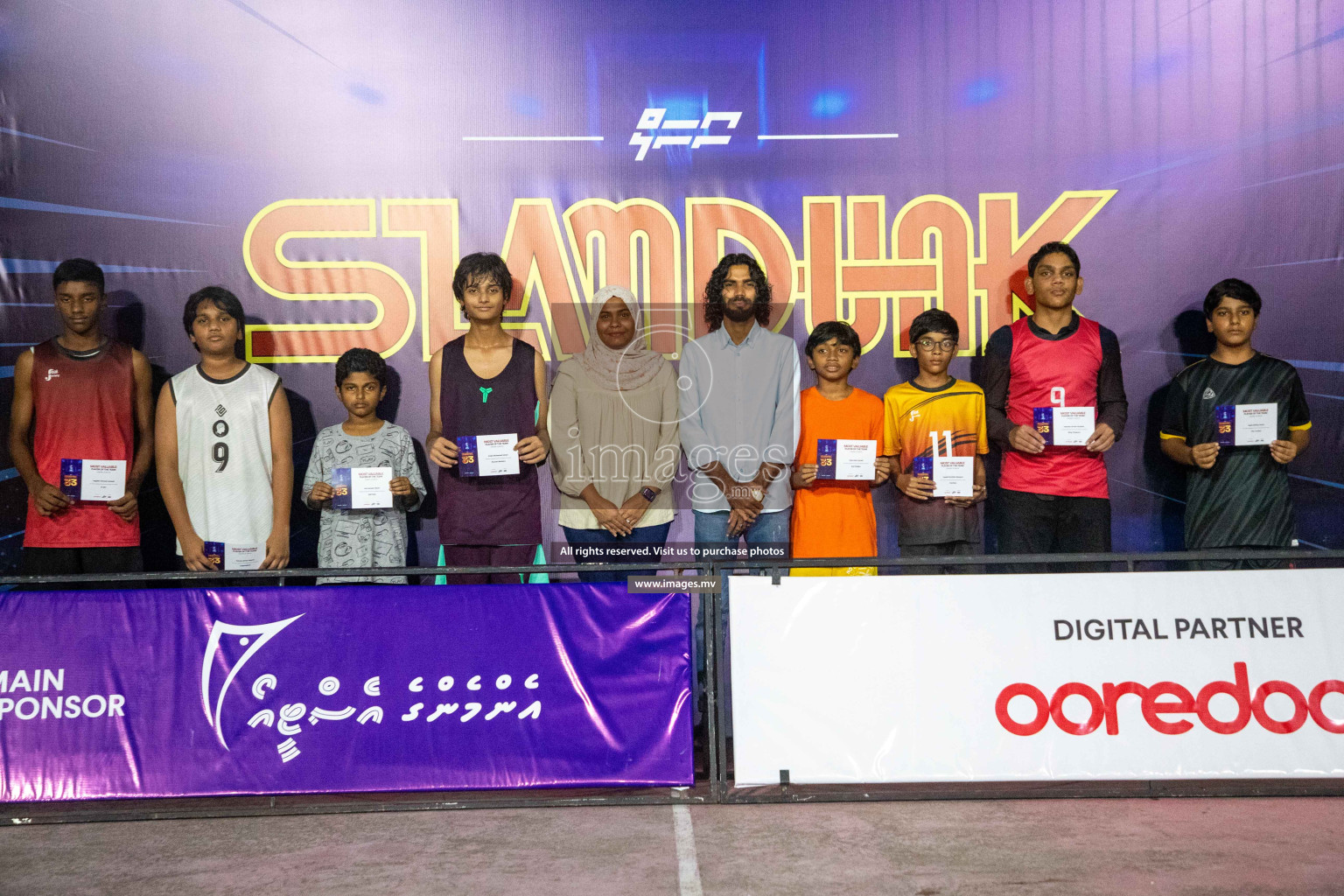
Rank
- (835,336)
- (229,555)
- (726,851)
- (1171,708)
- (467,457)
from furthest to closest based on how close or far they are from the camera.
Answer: (835,336) < (229,555) < (467,457) < (1171,708) < (726,851)

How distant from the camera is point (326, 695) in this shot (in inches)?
163

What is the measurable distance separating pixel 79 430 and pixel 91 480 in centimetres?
32

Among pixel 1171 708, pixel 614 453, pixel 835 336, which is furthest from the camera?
pixel 835 336

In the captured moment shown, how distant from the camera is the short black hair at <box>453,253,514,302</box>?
208 inches

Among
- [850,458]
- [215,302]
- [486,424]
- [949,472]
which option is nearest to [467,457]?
[486,424]

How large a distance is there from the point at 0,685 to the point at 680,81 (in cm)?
448

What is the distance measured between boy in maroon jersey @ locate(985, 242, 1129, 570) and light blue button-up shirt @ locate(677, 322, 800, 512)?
3.62ft

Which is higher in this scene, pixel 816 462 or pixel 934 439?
pixel 934 439

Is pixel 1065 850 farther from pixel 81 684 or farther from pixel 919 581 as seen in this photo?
pixel 81 684

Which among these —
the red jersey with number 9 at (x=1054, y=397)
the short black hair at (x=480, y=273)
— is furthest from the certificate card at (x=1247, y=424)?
the short black hair at (x=480, y=273)

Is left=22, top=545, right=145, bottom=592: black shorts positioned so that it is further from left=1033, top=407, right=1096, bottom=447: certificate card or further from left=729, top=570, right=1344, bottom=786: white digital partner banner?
left=1033, top=407, right=1096, bottom=447: certificate card

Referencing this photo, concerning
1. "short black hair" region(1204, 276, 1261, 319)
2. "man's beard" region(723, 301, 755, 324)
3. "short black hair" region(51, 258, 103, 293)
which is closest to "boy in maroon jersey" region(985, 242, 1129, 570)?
"short black hair" region(1204, 276, 1261, 319)

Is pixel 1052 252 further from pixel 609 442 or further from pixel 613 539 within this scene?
pixel 613 539

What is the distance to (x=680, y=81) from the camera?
5.80 metres
